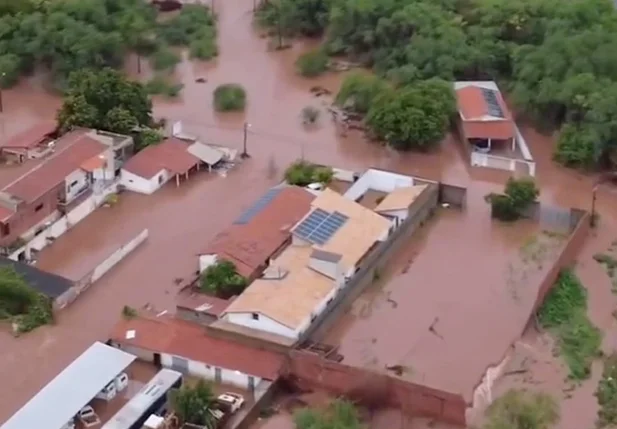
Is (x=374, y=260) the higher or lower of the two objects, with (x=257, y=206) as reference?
lower

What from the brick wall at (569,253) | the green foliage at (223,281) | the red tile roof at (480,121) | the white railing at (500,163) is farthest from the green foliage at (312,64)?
the green foliage at (223,281)

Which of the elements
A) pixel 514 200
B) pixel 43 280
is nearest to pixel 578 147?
pixel 514 200

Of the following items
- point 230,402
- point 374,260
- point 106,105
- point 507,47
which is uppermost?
point 507,47

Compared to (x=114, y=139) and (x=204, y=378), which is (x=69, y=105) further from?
(x=204, y=378)

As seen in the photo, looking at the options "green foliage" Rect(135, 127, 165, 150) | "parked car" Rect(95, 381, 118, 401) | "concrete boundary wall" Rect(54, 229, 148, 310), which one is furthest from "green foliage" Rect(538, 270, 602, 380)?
"green foliage" Rect(135, 127, 165, 150)

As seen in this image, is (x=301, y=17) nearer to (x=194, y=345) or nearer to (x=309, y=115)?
(x=309, y=115)

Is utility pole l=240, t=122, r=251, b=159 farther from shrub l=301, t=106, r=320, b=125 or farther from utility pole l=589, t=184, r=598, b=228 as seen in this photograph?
utility pole l=589, t=184, r=598, b=228
